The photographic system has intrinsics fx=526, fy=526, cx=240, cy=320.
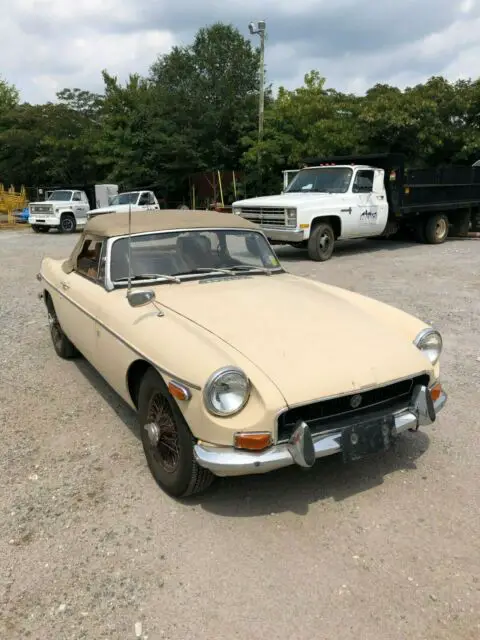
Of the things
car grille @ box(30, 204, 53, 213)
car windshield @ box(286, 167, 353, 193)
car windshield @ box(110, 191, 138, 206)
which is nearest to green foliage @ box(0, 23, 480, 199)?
car windshield @ box(286, 167, 353, 193)

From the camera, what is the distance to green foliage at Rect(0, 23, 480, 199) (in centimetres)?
1958

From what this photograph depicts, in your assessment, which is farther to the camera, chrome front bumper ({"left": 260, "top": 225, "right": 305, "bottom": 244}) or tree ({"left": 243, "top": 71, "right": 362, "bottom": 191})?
tree ({"left": 243, "top": 71, "right": 362, "bottom": 191})

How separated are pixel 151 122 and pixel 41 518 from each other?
29.1 meters

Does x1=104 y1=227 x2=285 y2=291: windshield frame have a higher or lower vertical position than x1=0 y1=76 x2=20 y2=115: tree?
lower

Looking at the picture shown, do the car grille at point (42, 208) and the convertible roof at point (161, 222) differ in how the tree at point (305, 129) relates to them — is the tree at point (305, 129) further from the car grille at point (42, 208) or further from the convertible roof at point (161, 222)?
the convertible roof at point (161, 222)

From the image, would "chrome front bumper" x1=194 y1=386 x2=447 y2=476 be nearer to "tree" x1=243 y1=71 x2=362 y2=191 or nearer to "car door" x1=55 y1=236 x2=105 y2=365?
"car door" x1=55 y1=236 x2=105 y2=365

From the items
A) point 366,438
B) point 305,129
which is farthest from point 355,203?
→ point 305,129

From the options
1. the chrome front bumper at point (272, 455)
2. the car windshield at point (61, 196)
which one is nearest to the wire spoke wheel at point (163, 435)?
the chrome front bumper at point (272, 455)

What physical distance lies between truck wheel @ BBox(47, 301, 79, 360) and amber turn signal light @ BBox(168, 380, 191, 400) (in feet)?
8.94

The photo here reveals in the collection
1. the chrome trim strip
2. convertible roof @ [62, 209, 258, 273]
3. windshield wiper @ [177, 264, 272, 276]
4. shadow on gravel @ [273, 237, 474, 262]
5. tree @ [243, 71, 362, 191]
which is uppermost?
tree @ [243, 71, 362, 191]

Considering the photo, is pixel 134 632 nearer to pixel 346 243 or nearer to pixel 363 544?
pixel 363 544

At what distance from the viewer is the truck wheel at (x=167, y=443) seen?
9.75 feet

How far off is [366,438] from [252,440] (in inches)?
26.6

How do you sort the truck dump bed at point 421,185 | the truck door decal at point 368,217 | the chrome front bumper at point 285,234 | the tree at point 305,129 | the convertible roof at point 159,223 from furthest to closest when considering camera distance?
the tree at point 305,129 → the truck dump bed at point 421,185 → the truck door decal at point 368,217 → the chrome front bumper at point 285,234 → the convertible roof at point 159,223
